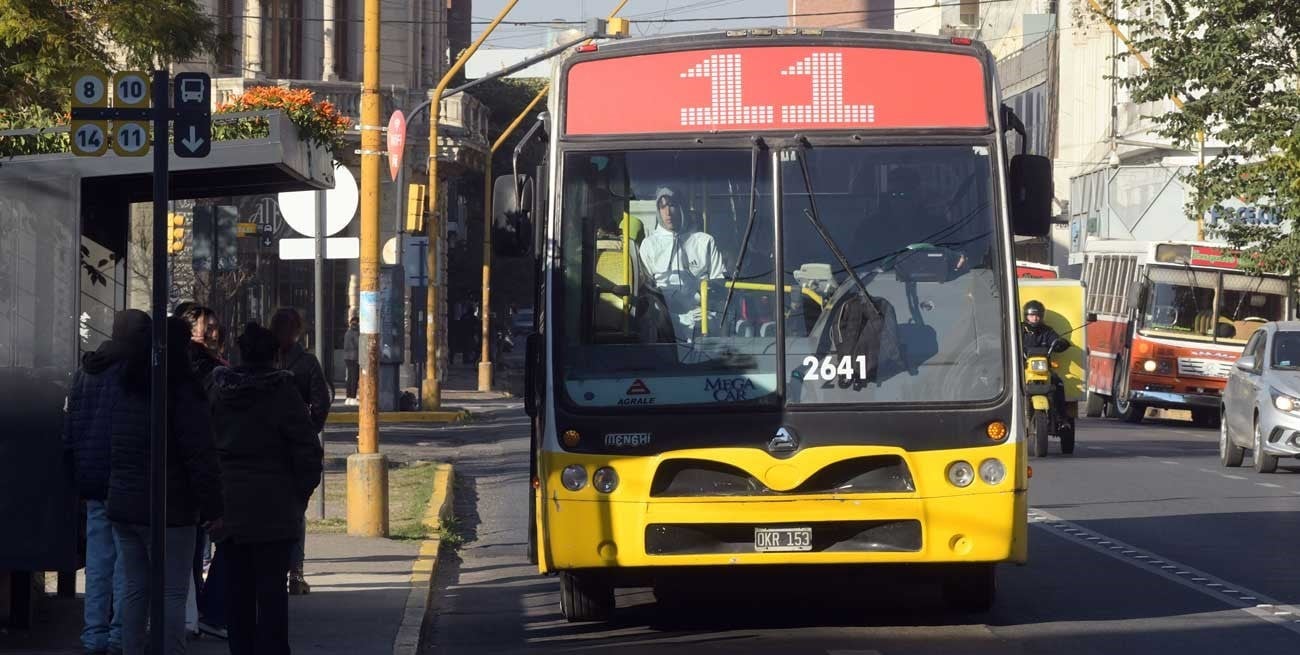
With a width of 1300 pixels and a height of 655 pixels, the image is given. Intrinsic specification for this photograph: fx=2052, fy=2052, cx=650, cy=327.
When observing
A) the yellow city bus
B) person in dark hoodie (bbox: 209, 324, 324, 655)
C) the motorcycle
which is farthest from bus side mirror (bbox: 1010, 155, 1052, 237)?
the motorcycle

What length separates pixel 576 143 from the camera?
10.6 metres

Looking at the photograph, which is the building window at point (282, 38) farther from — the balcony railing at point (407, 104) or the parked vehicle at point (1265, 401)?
the parked vehicle at point (1265, 401)

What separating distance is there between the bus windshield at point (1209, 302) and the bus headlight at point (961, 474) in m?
23.6

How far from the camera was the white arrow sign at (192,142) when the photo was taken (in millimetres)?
7691

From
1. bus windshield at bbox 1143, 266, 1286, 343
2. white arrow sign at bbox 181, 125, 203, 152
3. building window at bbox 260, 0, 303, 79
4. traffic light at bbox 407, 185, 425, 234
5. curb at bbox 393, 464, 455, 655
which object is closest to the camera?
white arrow sign at bbox 181, 125, 203, 152

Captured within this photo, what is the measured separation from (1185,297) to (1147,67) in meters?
3.76

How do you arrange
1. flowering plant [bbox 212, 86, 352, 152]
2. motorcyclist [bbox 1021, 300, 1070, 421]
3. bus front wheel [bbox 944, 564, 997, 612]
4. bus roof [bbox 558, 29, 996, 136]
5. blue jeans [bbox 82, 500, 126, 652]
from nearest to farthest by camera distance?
blue jeans [bbox 82, 500, 126, 652] → flowering plant [bbox 212, 86, 352, 152] → bus roof [bbox 558, 29, 996, 136] → bus front wheel [bbox 944, 564, 997, 612] → motorcyclist [bbox 1021, 300, 1070, 421]

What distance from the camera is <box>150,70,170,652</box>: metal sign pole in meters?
7.26

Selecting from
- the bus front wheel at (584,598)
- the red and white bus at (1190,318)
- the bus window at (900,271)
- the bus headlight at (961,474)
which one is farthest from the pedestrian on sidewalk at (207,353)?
the red and white bus at (1190,318)

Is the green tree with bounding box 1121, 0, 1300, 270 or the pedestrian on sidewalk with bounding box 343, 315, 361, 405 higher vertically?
the green tree with bounding box 1121, 0, 1300, 270

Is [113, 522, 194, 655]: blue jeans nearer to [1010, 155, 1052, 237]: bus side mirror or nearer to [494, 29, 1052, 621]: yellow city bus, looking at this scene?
[494, 29, 1052, 621]: yellow city bus

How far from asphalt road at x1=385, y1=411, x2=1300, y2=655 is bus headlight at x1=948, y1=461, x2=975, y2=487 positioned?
0.80m

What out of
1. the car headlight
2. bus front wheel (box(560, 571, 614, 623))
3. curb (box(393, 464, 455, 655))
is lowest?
curb (box(393, 464, 455, 655))

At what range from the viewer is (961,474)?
1025 centimetres
